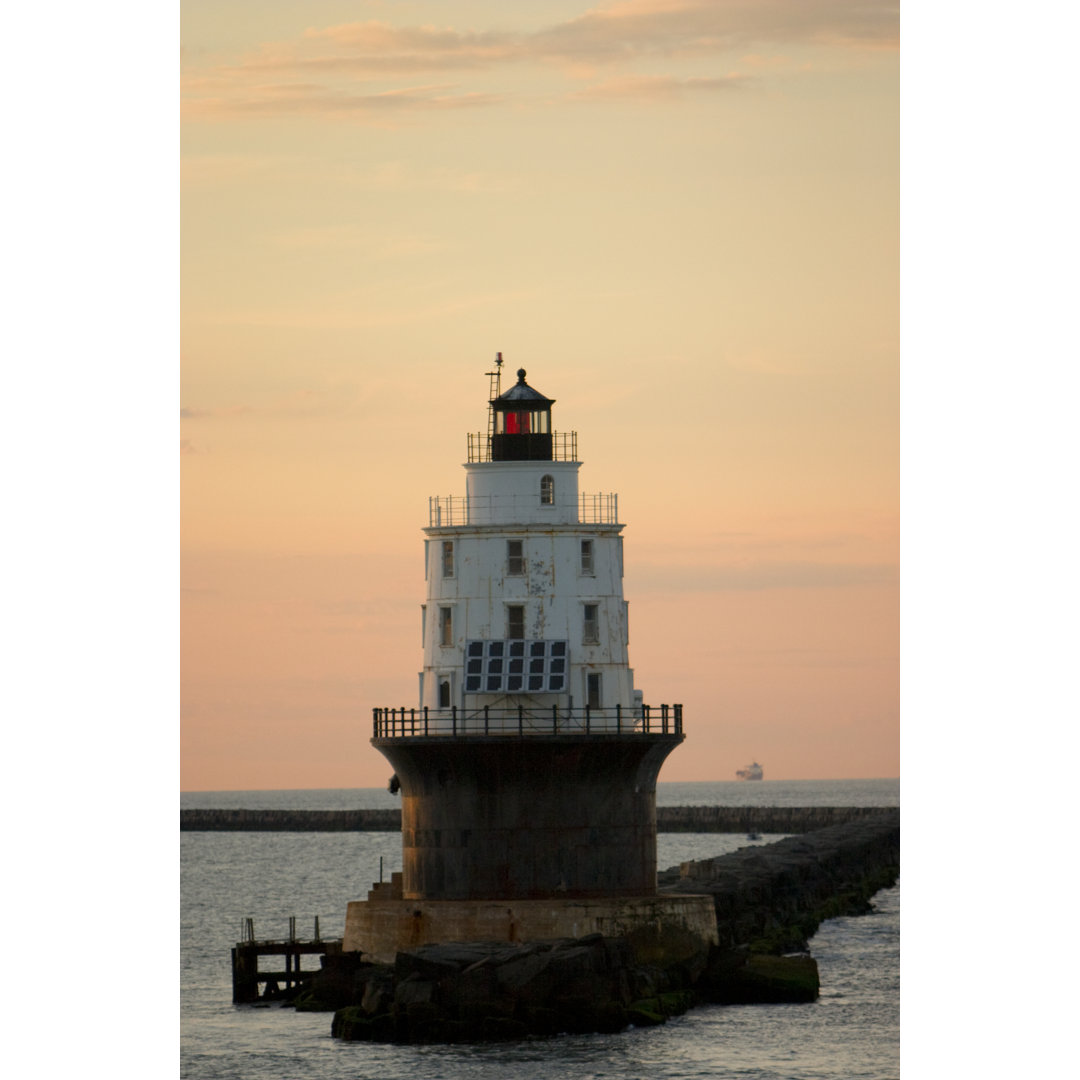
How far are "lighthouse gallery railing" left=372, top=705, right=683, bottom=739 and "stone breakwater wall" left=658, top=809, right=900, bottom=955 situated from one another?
202 inches

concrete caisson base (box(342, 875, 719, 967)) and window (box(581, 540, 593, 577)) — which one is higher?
window (box(581, 540, 593, 577))

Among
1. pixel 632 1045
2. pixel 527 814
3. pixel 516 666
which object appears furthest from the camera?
pixel 516 666

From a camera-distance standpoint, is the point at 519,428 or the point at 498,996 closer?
the point at 498,996

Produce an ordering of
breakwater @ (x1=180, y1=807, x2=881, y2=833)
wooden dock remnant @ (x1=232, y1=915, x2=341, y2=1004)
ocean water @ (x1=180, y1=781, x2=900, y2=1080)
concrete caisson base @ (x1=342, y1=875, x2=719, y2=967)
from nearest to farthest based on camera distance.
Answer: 1. ocean water @ (x1=180, y1=781, x2=900, y2=1080)
2. concrete caisson base @ (x1=342, y1=875, x2=719, y2=967)
3. wooden dock remnant @ (x1=232, y1=915, x2=341, y2=1004)
4. breakwater @ (x1=180, y1=807, x2=881, y2=833)

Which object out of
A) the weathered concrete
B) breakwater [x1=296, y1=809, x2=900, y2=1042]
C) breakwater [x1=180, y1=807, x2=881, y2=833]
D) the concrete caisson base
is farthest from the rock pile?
breakwater [x1=180, y1=807, x2=881, y2=833]

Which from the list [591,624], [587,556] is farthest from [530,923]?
[587,556]

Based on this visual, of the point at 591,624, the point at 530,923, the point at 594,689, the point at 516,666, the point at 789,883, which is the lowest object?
the point at 789,883

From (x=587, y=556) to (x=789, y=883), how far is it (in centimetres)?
2384

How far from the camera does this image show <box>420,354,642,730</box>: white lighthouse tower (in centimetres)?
4456

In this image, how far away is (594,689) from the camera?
45.1 m

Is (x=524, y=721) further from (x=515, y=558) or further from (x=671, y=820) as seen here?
(x=671, y=820)

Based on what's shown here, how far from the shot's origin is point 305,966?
59.2m

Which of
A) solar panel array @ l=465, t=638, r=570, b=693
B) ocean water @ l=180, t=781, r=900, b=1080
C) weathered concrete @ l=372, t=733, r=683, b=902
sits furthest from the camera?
solar panel array @ l=465, t=638, r=570, b=693

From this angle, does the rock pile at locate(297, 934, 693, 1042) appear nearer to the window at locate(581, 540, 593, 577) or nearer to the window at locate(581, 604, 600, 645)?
the window at locate(581, 604, 600, 645)
